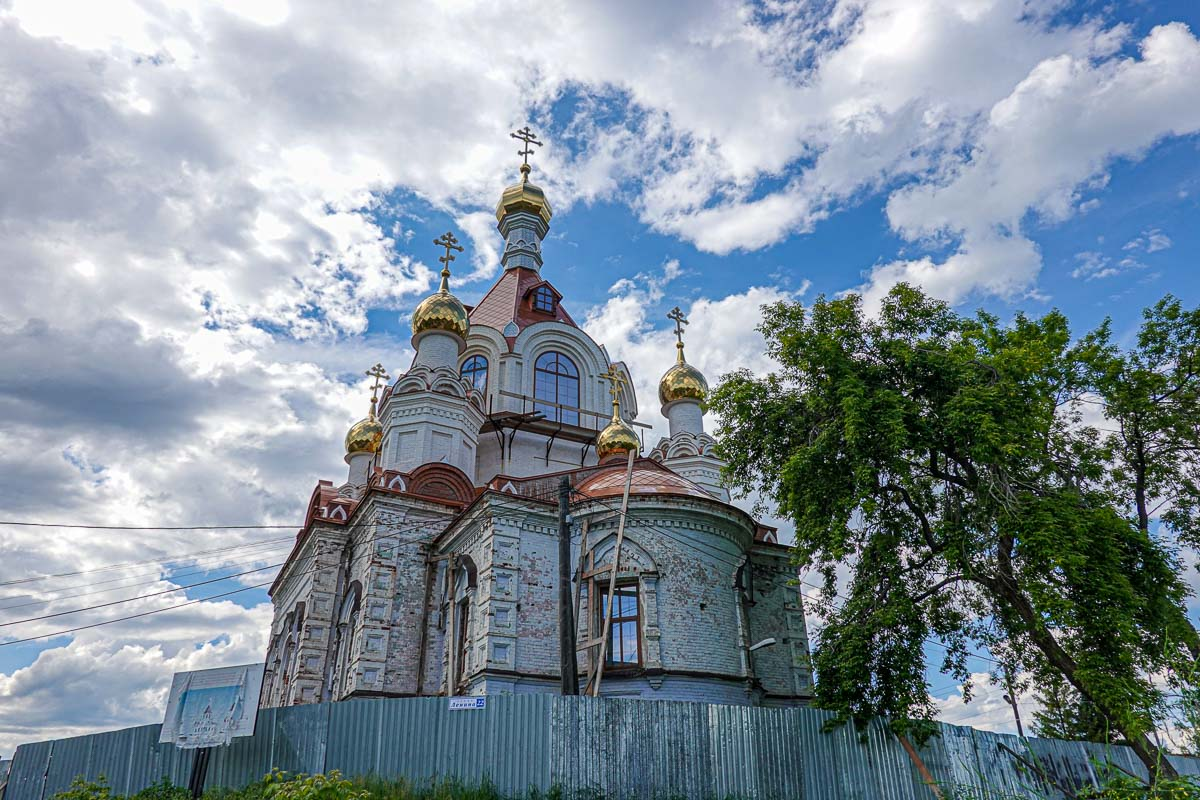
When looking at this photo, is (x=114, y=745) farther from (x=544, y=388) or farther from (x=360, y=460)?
(x=544, y=388)

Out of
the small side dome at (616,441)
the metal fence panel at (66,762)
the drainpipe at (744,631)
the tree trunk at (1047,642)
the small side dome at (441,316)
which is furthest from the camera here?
the small side dome at (441,316)

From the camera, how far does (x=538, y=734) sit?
9.66 m

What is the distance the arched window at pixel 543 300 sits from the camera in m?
27.2

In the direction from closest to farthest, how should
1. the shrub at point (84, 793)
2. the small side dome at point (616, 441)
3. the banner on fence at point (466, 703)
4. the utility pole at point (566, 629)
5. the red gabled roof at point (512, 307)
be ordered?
the shrub at point (84, 793) < the banner on fence at point (466, 703) < the utility pole at point (566, 629) < the small side dome at point (616, 441) < the red gabled roof at point (512, 307)

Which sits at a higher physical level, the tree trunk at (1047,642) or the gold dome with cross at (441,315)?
the gold dome with cross at (441,315)

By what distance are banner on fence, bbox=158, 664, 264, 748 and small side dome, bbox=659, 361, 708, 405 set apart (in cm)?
1602

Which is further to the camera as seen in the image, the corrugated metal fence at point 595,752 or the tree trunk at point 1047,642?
the tree trunk at point 1047,642

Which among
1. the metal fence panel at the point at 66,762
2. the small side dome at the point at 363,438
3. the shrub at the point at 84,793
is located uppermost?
the small side dome at the point at 363,438

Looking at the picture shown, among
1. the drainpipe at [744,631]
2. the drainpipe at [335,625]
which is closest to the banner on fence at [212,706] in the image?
the drainpipe at [335,625]

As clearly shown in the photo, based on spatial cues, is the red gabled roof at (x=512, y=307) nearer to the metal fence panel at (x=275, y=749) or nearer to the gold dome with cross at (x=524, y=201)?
the gold dome with cross at (x=524, y=201)

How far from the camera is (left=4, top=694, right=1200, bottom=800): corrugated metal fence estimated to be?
31.5 feet

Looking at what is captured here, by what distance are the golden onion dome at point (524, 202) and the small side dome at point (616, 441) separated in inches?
515

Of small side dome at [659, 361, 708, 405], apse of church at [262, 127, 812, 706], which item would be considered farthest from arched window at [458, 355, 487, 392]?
small side dome at [659, 361, 708, 405]

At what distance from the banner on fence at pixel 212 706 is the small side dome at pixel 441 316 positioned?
501 inches
